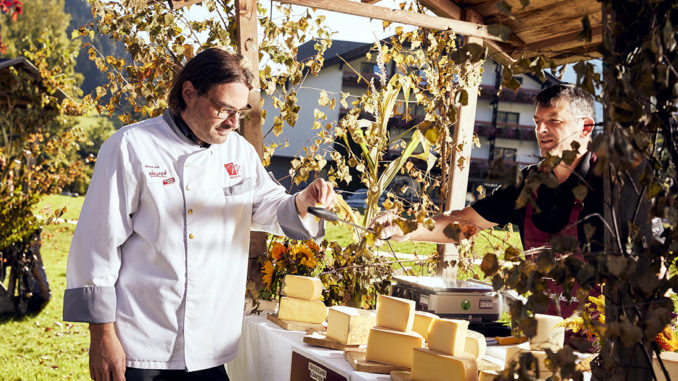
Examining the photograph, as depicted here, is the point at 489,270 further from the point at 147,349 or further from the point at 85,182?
the point at 85,182

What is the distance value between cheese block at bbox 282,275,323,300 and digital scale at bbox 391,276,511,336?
0.36m

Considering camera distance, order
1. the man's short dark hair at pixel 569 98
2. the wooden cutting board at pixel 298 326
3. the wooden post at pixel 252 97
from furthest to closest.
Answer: the wooden post at pixel 252 97 → the man's short dark hair at pixel 569 98 → the wooden cutting board at pixel 298 326

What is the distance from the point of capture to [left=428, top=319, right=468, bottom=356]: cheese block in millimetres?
1646

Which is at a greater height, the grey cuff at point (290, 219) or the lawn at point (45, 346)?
the grey cuff at point (290, 219)

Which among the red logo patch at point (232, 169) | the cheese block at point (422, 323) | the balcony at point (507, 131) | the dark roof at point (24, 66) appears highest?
the balcony at point (507, 131)

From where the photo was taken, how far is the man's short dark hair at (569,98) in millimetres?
2422

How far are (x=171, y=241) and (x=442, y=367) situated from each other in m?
0.81

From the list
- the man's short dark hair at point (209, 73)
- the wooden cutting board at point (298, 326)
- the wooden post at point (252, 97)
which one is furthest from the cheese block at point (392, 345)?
the wooden post at point (252, 97)

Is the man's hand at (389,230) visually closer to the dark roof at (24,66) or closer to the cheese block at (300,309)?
the cheese block at (300,309)

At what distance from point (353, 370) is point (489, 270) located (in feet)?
2.88

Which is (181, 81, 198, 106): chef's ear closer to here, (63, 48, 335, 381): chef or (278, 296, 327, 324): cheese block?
(63, 48, 335, 381): chef

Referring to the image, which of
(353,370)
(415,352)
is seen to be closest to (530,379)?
(415,352)

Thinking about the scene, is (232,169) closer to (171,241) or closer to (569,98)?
(171,241)

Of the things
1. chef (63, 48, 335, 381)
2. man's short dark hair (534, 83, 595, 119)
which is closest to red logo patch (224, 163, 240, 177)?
chef (63, 48, 335, 381)
